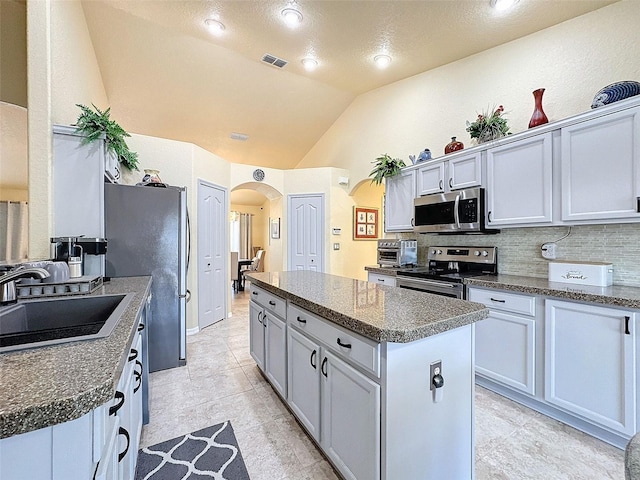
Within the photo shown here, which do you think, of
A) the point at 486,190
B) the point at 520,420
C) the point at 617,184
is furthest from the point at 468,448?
the point at 486,190

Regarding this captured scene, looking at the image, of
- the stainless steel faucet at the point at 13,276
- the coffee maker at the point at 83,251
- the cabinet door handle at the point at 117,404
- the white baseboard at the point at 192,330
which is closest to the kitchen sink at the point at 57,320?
the stainless steel faucet at the point at 13,276

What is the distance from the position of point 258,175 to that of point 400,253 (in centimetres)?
297

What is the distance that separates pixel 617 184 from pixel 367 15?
2.67 meters

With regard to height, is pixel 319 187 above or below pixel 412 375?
above

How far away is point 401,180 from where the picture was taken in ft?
12.2

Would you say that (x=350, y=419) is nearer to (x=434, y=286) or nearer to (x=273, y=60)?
(x=434, y=286)

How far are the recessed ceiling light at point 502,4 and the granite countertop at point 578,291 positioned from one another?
8.19ft

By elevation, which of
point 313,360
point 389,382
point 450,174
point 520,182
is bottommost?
point 313,360

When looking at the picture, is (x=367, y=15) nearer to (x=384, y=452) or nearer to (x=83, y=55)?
(x=83, y=55)

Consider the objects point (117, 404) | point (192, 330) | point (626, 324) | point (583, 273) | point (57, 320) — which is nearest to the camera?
point (117, 404)

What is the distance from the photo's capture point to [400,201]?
12.2 ft

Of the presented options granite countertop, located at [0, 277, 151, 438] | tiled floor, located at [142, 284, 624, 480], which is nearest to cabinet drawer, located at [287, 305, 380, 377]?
tiled floor, located at [142, 284, 624, 480]

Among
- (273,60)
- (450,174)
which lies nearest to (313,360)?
→ (450,174)

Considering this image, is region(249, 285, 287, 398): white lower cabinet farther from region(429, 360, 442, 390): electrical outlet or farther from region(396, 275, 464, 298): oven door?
region(396, 275, 464, 298): oven door
